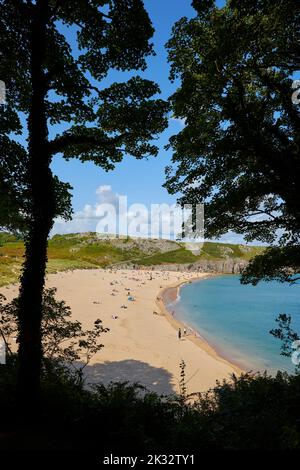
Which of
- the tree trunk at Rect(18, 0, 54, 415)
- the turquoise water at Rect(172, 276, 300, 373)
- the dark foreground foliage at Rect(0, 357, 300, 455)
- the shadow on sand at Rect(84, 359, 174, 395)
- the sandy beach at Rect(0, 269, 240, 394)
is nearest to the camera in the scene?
the dark foreground foliage at Rect(0, 357, 300, 455)

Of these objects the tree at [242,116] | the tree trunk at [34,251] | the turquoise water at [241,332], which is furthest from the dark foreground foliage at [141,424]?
the turquoise water at [241,332]

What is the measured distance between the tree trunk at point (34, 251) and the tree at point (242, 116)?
3651 mm

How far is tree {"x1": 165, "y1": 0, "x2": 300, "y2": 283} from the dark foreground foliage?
373 cm

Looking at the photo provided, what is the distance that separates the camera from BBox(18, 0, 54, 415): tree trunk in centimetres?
728

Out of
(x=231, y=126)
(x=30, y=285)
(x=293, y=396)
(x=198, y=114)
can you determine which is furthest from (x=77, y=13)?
(x=293, y=396)

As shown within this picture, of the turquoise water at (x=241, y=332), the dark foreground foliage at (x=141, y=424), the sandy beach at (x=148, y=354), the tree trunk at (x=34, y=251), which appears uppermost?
the tree trunk at (x=34, y=251)

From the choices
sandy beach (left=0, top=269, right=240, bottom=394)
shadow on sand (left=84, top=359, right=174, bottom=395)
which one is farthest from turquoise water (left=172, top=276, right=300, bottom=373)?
shadow on sand (left=84, top=359, right=174, bottom=395)

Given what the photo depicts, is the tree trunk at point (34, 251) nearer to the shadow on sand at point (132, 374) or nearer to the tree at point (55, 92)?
the tree at point (55, 92)

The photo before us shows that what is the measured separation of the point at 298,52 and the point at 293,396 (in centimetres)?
897

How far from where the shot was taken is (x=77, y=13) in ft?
25.6

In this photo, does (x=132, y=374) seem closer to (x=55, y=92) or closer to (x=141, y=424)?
(x=141, y=424)

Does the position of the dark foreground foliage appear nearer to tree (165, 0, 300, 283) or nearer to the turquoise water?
tree (165, 0, 300, 283)

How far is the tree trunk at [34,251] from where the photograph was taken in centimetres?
728

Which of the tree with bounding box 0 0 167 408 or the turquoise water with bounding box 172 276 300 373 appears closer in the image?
the tree with bounding box 0 0 167 408
